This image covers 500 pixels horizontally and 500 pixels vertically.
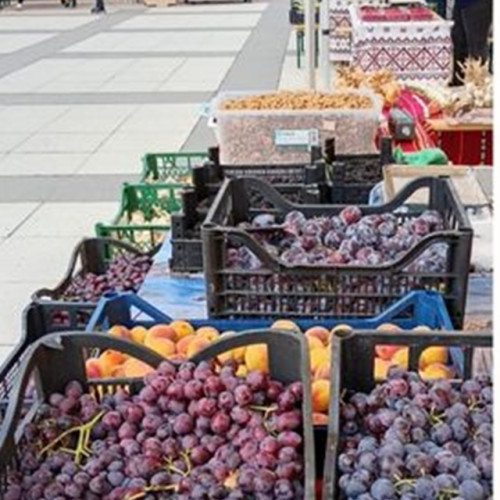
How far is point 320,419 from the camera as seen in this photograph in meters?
1.59

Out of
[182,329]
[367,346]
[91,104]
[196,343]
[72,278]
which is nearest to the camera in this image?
[367,346]

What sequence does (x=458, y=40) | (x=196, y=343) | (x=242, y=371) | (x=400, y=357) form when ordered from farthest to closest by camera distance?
(x=458, y=40) < (x=196, y=343) < (x=400, y=357) < (x=242, y=371)

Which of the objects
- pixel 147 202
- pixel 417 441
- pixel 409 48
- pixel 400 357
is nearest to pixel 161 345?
pixel 400 357

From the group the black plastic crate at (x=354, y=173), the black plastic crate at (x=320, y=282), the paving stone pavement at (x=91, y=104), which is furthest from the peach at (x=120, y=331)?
the paving stone pavement at (x=91, y=104)

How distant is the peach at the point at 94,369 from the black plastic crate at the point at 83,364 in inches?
3.5

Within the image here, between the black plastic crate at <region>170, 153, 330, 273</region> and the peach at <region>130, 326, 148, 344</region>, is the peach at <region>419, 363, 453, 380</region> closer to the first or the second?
the peach at <region>130, 326, 148, 344</region>

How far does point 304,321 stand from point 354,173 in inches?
47.4

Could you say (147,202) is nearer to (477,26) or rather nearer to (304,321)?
(304,321)

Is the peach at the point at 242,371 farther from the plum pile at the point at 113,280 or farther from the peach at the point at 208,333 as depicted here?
the plum pile at the point at 113,280

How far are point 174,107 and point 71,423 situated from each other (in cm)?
715

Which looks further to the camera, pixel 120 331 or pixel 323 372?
pixel 120 331

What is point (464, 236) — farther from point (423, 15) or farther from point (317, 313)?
point (423, 15)

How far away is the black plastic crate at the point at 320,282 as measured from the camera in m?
2.09

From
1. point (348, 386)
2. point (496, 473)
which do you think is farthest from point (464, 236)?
point (496, 473)
